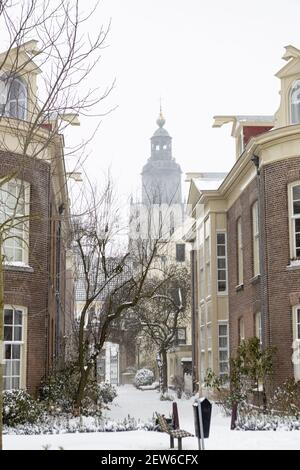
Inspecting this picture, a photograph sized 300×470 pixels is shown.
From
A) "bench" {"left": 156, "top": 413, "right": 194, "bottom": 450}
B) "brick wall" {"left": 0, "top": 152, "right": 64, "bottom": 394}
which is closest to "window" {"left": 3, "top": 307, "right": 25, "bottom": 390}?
"brick wall" {"left": 0, "top": 152, "right": 64, "bottom": 394}

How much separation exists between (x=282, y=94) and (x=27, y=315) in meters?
10.3

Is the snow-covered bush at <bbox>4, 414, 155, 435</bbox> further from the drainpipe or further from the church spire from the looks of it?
the church spire

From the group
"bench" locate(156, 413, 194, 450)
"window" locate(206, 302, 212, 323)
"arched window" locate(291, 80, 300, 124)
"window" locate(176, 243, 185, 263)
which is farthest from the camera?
"window" locate(176, 243, 185, 263)

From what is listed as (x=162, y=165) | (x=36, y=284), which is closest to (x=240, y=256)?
(x=36, y=284)

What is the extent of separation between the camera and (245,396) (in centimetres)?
2034

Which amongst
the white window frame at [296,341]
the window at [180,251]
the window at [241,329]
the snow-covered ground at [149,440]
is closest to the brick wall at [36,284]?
the snow-covered ground at [149,440]

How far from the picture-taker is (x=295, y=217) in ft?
68.9

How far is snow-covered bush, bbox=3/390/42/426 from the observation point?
17.1 meters

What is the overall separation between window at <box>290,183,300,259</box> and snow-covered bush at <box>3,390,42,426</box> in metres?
8.62

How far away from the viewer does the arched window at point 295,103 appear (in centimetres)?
2197

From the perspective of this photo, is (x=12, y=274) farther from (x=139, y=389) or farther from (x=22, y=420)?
(x=139, y=389)

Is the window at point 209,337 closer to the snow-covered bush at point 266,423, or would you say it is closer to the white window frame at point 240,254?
the white window frame at point 240,254

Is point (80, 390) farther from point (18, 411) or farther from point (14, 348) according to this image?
point (18, 411)
